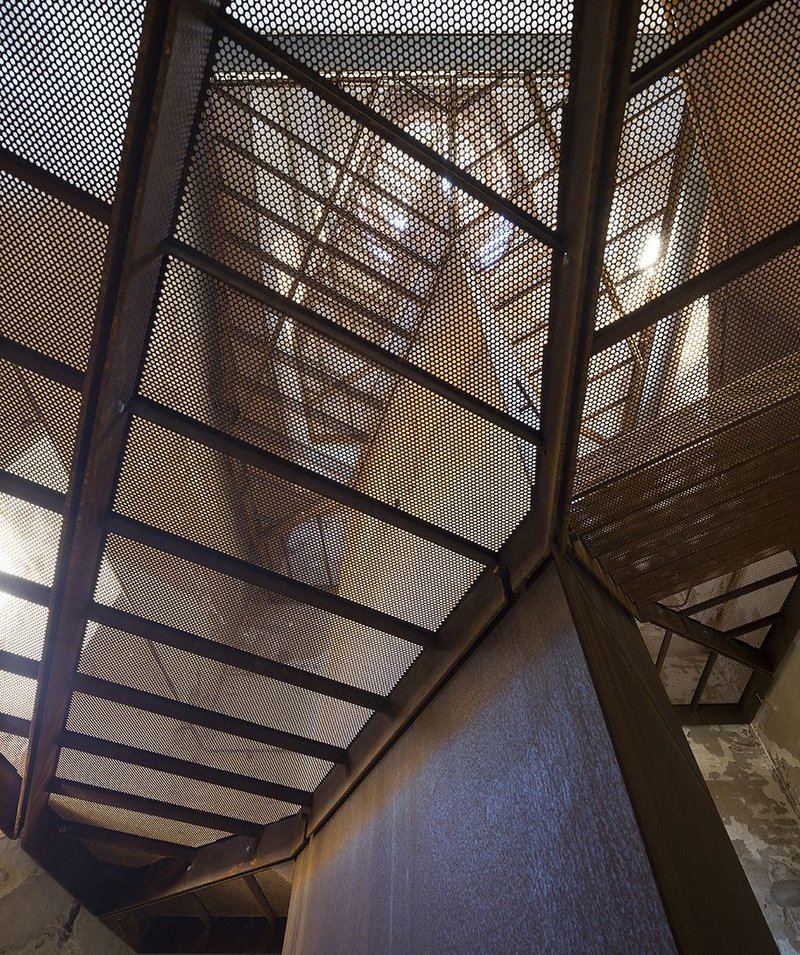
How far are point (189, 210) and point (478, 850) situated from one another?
2258 millimetres

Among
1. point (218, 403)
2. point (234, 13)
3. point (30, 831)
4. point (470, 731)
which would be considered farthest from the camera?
point (30, 831)

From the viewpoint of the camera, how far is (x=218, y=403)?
2.11m

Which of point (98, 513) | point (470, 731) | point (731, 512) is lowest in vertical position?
point (470, 731)

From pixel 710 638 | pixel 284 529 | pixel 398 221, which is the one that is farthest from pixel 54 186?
pixel 710 638

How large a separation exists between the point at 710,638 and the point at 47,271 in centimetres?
586

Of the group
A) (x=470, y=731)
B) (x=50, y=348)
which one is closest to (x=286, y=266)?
(x=50, y=348)

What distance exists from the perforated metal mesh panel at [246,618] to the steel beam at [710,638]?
269cm

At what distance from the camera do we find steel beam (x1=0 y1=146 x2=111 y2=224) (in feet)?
5.15

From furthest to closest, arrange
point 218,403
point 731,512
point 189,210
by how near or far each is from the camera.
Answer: point 731,512 → point 218,403 → point 189,210

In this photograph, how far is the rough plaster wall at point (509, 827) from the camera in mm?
1443

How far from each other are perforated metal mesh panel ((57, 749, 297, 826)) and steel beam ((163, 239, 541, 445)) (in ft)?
11.8

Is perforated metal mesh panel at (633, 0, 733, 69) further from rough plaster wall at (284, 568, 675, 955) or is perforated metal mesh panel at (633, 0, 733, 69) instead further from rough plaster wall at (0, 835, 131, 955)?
rough plaster wall at (0, 835, 131, 955)

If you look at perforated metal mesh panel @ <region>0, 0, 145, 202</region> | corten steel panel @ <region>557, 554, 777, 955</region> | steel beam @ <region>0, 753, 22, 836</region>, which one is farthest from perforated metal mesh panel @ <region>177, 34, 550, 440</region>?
steel beam @ <region>0, 753, 22, 836</region>

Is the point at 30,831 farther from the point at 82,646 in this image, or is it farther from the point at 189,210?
the point at 189,210
